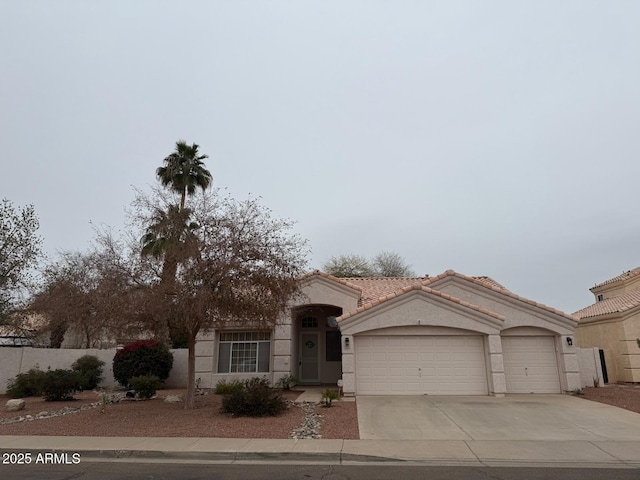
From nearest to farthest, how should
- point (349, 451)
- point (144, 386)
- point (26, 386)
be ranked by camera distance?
point (349, 451) → point (144, 386) → point (26, 386)

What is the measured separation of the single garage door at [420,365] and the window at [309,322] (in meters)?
5.22

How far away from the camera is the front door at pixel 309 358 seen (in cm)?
2184

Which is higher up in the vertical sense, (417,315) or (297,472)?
(417,315)

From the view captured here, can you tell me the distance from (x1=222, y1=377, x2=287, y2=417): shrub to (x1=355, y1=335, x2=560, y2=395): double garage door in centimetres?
471

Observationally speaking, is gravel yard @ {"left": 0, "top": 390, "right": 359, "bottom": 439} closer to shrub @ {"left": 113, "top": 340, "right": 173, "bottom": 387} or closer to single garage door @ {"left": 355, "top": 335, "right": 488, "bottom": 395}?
single garage door @ {"left": 355, "top": 335, "right": 488, "bottom": 395}

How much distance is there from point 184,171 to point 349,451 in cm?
2199

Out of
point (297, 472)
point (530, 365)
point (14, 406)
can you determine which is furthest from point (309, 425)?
point (14, 406)

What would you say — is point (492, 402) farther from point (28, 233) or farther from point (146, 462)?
point (28, 233)

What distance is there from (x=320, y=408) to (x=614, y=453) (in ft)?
26.1

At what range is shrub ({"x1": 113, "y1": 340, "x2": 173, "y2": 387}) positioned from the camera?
20953mm

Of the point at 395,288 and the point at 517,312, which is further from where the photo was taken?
the point at 395,288

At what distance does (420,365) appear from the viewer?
17.0 m

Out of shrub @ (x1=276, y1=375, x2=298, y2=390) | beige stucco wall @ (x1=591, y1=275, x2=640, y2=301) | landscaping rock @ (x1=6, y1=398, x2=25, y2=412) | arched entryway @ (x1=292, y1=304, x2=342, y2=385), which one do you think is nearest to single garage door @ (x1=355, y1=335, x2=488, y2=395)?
shrub @ (x1=276, y1=375, x2=298, y2=390)

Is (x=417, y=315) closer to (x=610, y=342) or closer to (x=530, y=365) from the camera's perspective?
(x=530, y=365)
